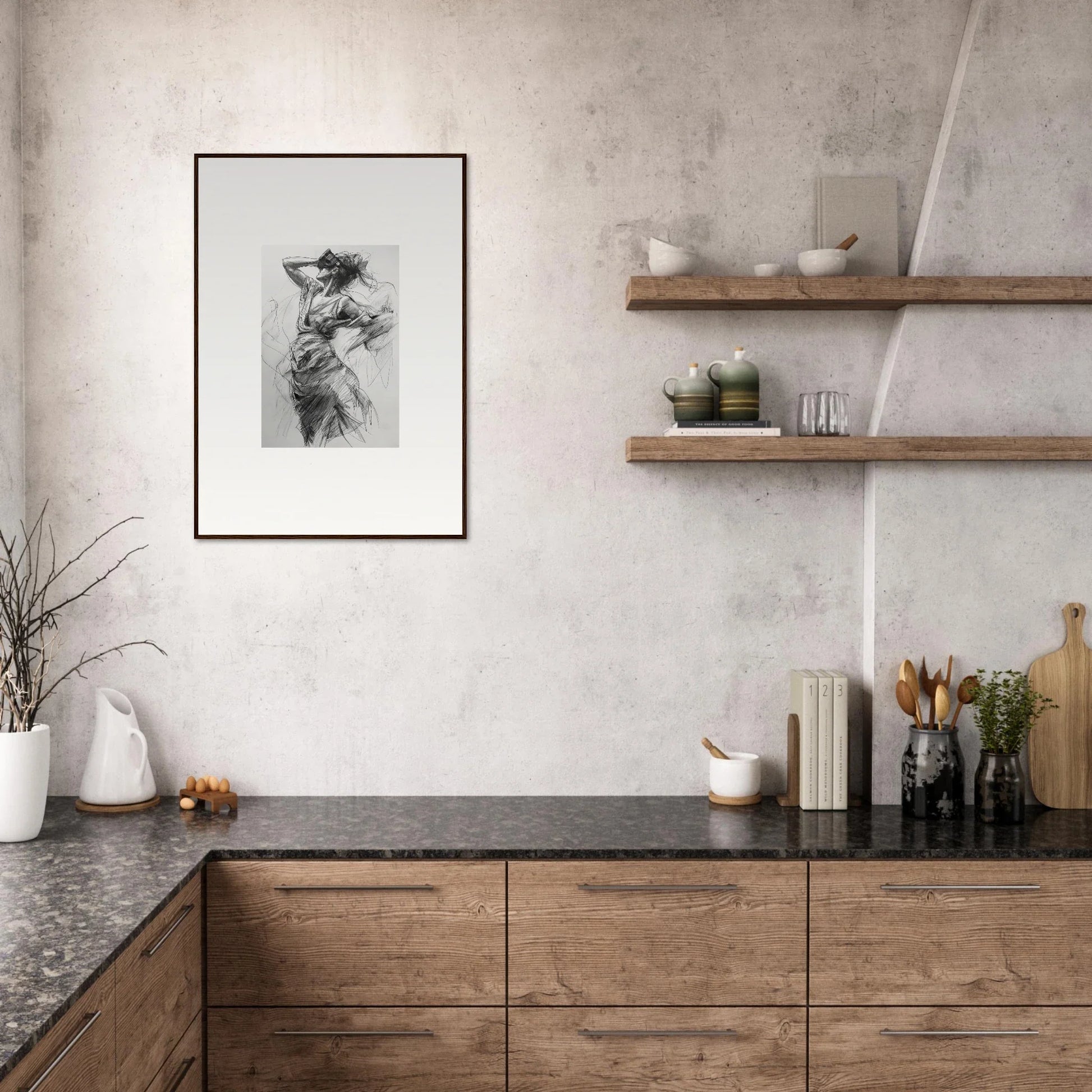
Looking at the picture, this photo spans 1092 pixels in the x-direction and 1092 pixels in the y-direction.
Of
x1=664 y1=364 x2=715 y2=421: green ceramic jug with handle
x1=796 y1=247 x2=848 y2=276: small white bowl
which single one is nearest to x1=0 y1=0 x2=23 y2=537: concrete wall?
x1=664 y1=364 x2=715 y2=421: green ceramic jug with handle

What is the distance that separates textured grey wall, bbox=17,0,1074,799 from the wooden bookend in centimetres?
14

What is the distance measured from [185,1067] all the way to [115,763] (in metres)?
0.77

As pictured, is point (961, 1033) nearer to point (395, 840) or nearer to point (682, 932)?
point (682, 932)

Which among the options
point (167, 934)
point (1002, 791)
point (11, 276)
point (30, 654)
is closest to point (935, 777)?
point (1002, 791)

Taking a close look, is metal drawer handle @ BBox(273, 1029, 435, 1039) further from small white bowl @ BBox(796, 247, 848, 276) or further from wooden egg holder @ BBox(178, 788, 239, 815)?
small white bowl @ BBox(796, 247, 848, 276)

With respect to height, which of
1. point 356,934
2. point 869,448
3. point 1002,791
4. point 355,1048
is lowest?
point 355,1048

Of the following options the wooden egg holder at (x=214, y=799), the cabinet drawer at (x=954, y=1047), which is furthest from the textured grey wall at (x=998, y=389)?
the wooden egg holder at (x=214, y=799)

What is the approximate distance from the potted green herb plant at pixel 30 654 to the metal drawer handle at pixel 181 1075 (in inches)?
23.6

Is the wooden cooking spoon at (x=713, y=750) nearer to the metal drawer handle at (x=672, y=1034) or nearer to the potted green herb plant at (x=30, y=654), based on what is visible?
the metal drawer handle at (x=672, y=1034)

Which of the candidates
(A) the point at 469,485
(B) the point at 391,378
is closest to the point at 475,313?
(B) the point at 391,378

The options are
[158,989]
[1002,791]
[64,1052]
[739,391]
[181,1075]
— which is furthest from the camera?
[739,391]

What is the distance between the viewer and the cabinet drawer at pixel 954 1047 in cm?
210

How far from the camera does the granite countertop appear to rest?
1.76 meters

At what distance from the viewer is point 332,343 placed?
258cm
